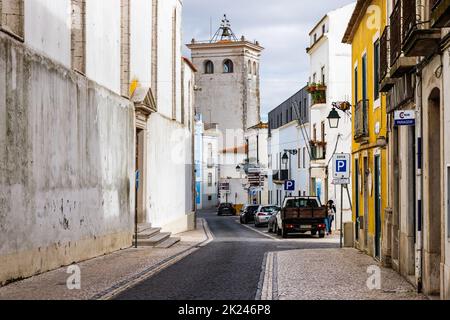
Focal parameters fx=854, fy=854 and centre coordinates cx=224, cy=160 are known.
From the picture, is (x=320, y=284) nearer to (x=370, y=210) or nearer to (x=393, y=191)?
(x=393, y=191)

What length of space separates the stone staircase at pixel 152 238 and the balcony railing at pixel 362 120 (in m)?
7.27

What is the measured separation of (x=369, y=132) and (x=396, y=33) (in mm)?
6861

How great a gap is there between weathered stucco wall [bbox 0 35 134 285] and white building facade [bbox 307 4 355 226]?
20.7 m

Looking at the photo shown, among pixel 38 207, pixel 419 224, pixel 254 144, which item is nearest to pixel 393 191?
pixel 419 224

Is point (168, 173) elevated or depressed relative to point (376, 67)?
depressed

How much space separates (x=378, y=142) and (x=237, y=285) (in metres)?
6.28

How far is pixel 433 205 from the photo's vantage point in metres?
12.9

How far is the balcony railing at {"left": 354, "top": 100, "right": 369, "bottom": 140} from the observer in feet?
73.3

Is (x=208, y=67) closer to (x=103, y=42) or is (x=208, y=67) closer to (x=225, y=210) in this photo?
(x=225, y=210)

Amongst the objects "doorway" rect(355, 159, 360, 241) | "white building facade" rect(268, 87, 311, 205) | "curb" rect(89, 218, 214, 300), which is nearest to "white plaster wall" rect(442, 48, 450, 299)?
"curb" rect(89, 218, 214, 300)

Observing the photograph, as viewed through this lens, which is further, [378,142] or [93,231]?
[93,231]

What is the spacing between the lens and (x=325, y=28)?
151ft

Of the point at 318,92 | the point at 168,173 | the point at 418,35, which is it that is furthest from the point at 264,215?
the point at 418,35

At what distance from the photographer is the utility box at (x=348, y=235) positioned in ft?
85.0
